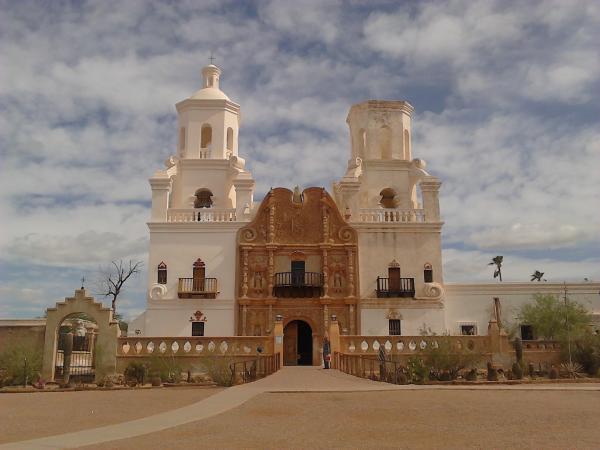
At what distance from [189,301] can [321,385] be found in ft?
46.6

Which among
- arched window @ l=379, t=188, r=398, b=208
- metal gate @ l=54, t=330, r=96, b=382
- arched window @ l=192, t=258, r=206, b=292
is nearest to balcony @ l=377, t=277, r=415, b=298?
arched window @ l=379, t=188, r=398, b=208

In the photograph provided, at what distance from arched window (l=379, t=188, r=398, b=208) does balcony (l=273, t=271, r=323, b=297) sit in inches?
271

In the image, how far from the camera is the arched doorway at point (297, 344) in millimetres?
31500

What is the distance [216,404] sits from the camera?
549 inches

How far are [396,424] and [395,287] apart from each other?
21.6 metres

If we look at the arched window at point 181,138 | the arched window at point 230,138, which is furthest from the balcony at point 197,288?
the arched window at point 230,138

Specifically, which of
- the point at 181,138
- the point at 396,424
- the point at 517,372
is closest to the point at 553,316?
the point at 517,372

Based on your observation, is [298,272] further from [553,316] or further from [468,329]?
[553,316]

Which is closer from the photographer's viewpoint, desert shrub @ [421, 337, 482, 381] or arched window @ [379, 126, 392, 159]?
desert shrub @ [421, 337, 482, 381]

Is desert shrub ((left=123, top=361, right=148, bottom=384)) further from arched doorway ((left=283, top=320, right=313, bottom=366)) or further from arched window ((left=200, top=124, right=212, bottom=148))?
arched window ((left=200, top=124, right=212, bottom=148))

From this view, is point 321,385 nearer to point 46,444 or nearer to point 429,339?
point 429,339

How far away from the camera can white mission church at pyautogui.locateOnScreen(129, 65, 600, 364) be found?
31156 millimetres

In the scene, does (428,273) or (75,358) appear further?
(428,273)

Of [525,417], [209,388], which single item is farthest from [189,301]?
[525,417]
